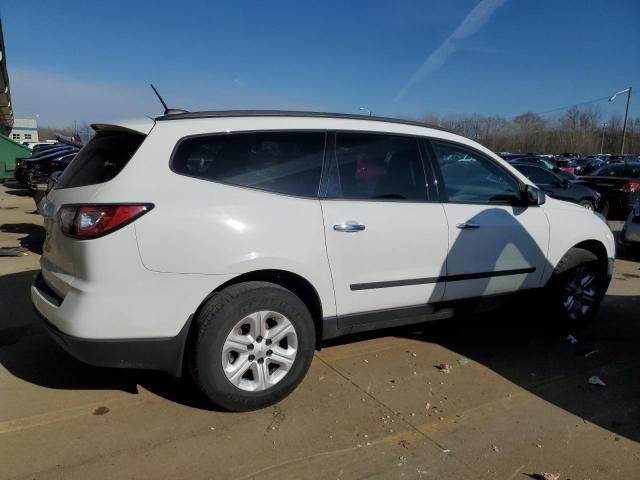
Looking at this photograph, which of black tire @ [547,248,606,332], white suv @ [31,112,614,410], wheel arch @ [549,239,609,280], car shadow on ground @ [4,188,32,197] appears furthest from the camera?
car shadow on ground @ [4,188,32,197]

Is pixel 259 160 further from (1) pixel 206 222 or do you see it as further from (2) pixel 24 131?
(2) pixel 24 131

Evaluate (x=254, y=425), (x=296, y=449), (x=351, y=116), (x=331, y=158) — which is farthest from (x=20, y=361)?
(x=351, y=116)

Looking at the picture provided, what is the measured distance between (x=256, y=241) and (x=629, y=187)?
13.4 meters

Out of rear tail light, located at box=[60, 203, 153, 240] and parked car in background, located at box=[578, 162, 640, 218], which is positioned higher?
rear tail light, located at box=[60, 203, 153, 240]

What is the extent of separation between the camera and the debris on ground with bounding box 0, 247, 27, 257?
23.7ft

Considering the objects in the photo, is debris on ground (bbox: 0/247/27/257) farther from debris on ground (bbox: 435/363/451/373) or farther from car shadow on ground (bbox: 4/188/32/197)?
car shadow on ground (bbox: 4/188/32/197)

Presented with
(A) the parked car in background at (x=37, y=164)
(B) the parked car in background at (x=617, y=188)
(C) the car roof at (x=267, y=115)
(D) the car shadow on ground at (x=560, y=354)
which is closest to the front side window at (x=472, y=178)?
(C) the car roof at (x=267, y=115)

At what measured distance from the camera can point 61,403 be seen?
324cm

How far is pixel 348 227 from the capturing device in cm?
336

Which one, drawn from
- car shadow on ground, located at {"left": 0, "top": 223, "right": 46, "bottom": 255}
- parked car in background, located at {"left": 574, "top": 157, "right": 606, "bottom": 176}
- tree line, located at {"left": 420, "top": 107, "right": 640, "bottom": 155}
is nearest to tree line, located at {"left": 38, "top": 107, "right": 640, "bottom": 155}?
tree line, located at {"left": 420, "top": 107, "right": 640, "bottom": 155}

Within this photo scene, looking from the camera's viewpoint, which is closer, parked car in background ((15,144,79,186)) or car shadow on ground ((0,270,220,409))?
car shadow on ground ((0,270,220,409))

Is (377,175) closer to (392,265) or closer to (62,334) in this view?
(392,265)

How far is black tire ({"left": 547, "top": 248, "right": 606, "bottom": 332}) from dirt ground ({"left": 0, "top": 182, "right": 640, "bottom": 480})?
0.34 metres

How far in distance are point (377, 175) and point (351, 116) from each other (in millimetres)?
469
